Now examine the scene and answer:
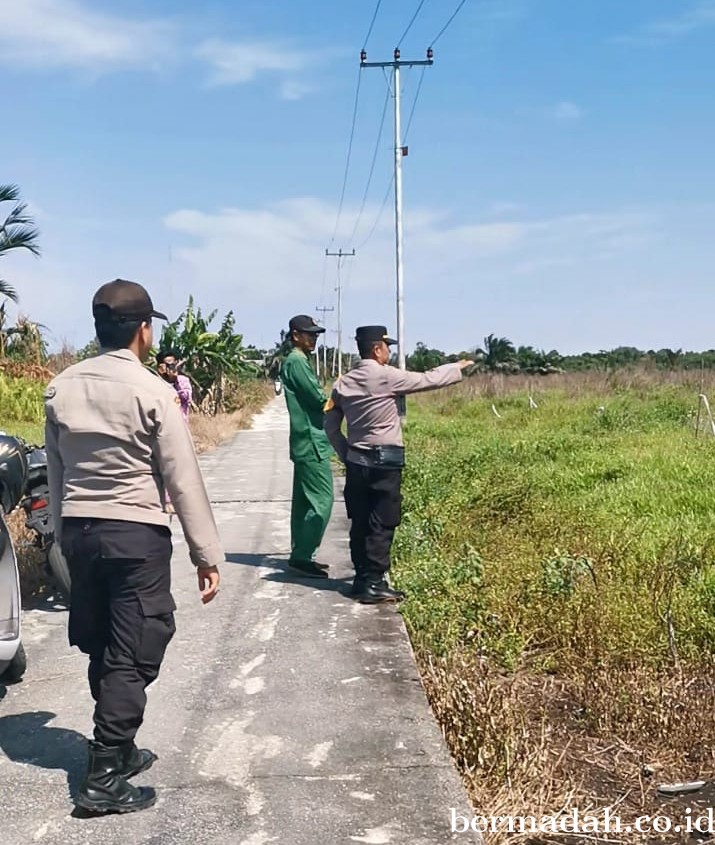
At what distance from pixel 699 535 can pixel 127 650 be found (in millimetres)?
5409

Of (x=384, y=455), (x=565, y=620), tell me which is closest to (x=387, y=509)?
(x=384, y=455)

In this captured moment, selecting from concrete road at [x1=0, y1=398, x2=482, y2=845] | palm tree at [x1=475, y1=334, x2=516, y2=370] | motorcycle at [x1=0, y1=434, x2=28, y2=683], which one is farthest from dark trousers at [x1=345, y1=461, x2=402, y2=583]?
palm tree at [x1=475, y1=334, x2=516, y2=370]

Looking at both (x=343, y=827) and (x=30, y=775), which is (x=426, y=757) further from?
(x=30, y=775)

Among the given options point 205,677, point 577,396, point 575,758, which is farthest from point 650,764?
point 577,396

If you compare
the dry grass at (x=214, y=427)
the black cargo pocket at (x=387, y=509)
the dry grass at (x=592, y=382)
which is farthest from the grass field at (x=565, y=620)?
the dry grass at (x=592, y=382)

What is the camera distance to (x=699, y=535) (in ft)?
25.3

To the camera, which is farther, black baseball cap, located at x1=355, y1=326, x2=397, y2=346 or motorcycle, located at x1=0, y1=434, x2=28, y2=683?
black baseball cap, located at x1=355, y1=326, x2=397, y2=346

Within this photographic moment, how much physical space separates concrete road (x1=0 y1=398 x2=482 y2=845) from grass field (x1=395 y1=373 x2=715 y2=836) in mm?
239

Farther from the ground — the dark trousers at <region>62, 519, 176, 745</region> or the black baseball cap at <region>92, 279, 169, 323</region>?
the black baseball cap at <region>92, 279, 169, 323</region>

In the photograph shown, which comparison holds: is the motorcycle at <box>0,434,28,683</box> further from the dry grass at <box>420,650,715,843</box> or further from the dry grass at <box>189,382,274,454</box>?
the dry grass at <box>189,382,274,454</box>

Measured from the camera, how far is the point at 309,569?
22.8ft

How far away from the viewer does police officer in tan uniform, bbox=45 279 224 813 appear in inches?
137

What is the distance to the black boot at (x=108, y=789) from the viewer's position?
3.42 metres

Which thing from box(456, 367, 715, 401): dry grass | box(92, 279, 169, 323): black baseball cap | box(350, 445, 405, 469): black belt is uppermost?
box(92, 279, 169, 323): black baseball cap
